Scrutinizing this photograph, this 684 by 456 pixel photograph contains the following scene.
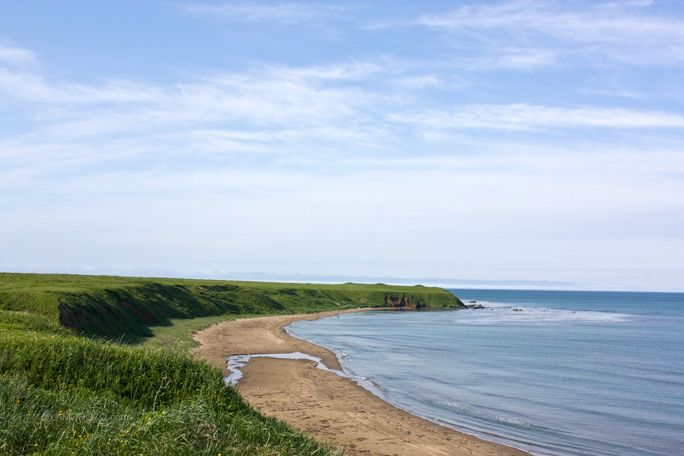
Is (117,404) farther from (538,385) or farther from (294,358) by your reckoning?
(538,385)

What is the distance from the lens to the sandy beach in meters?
22.3

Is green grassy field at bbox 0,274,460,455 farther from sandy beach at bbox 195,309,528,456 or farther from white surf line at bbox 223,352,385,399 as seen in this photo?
white surf line at bbox 223,352,385,399

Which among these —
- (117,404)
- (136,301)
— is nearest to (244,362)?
(136,301)

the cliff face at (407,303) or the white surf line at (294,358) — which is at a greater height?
the white surf line at (294,358)

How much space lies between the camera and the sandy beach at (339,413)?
2234 cm

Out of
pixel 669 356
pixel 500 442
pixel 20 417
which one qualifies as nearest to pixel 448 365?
pixel 500 442

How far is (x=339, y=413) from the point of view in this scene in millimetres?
27094

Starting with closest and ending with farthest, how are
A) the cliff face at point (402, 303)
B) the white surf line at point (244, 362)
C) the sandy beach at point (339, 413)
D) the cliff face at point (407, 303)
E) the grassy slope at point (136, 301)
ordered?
the sandy beach at point (339, 413) → the white surf line at point (244, 362) → the grassy slope at point (136, 301) → the cliff face at point (402, 303) → the cliff face at point (407, 303)

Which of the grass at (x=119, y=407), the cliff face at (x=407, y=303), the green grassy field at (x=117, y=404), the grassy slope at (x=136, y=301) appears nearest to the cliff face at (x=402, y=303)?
the cliff face at (x=407, y=303)

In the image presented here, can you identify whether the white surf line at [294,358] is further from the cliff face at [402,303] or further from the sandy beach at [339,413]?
the cliff face at [402,303]

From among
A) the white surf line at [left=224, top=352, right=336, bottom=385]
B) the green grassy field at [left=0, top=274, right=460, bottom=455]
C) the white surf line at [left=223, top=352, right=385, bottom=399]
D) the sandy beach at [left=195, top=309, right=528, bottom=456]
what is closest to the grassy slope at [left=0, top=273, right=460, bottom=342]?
the white surf line at [left=224, top=352, right=336, bottom=385]

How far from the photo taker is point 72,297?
46.2m

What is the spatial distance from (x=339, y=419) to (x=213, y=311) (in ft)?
208

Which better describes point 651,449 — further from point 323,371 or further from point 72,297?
point 72,297
